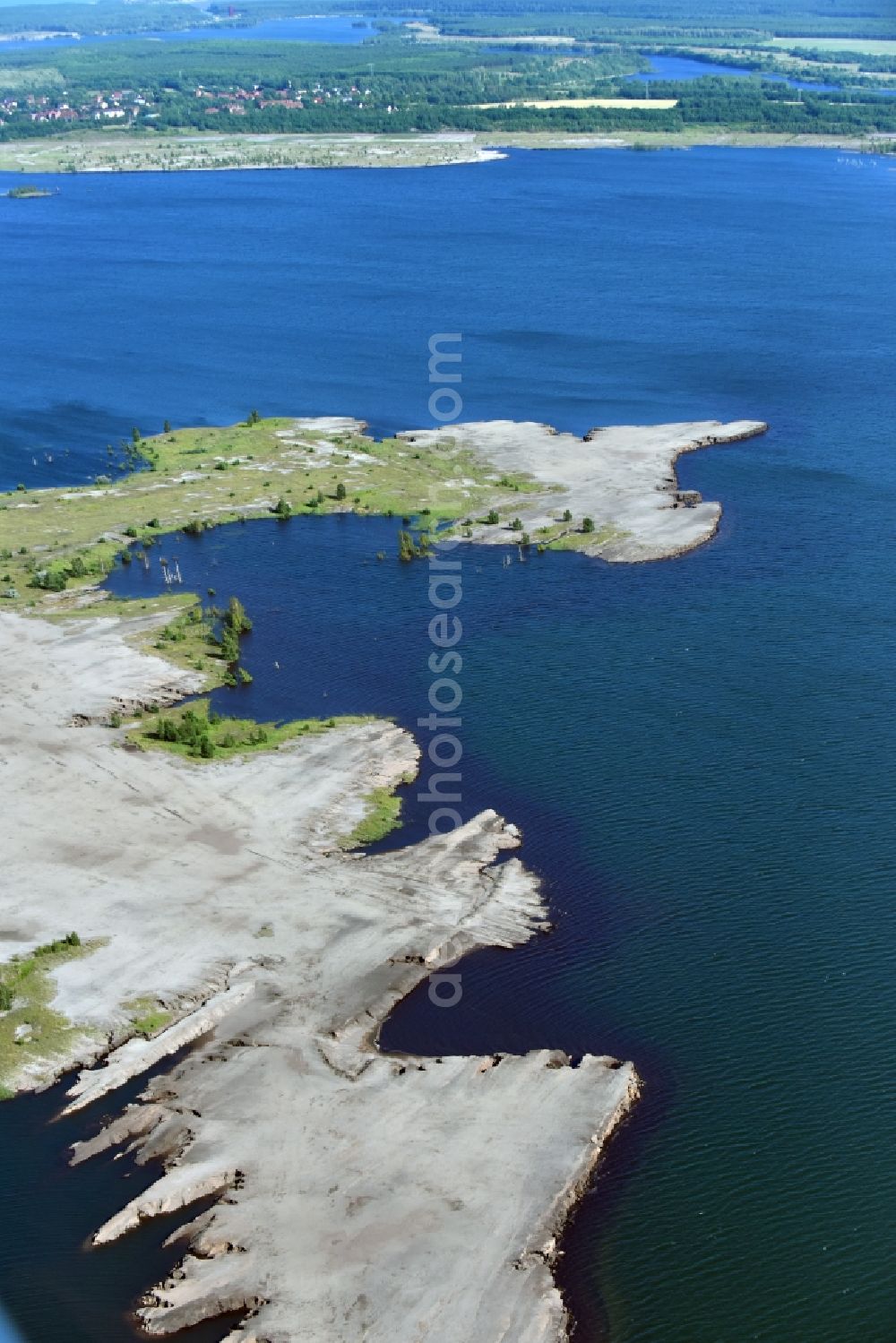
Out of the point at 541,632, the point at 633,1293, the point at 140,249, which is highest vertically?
the point at 140,249

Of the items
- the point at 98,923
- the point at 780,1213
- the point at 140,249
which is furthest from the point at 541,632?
the point at 140,249

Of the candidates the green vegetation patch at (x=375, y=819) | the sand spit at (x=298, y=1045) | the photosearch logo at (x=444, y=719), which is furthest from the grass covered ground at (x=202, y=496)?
the green vegetation patch at (x=375, y=819)

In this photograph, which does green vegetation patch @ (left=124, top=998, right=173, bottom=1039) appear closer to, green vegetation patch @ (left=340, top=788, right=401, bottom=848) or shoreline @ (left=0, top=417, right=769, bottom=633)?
green vegetation patch @ (left=340, top=788, right=401, bottom=848)

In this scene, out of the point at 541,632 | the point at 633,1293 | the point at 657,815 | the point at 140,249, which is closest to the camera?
the point at 633,1293

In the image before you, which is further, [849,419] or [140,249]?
[140,249]

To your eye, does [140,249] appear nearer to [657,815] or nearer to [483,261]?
[483,261]

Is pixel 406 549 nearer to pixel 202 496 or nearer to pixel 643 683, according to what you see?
pixel 202 496
